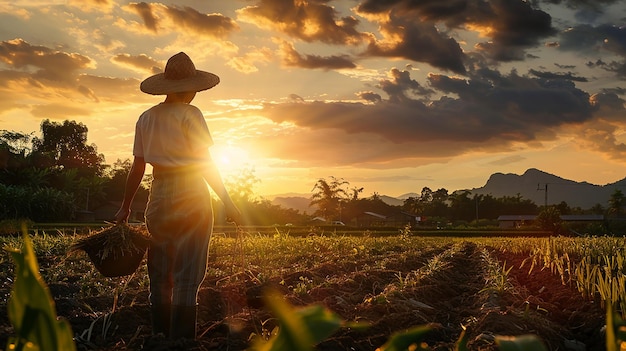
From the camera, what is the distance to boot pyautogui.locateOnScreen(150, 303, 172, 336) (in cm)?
440

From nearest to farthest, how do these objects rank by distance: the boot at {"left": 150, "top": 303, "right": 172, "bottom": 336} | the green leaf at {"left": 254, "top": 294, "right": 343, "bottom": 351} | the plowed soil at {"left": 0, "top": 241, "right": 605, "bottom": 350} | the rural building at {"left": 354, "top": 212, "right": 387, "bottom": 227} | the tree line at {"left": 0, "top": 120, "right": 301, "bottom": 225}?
1. the green leaf at {"left": 254, "top": 294, "right": 343, "bottom": 351}
2. the plowed soil at {"left": 0, "top": 241, "right": 605, "bottom": 350}
3. the boot at {"left": 150, "top": 303, "right": 172, "bottom": 336}
4. the tree line at {"left": 0, "top": 120, "right": 301, "bottom": 225}
5. the rural building at {"left": 354, "top": 212, "right": 387, "bottom": 227}

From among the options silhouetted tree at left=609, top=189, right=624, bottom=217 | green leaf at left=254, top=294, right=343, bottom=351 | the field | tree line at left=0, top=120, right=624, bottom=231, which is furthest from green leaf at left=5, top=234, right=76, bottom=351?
silhouetted tree at left=609, top=189, right=624, bottom=217

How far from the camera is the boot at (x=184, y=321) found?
429 centimetres

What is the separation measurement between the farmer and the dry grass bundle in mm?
91

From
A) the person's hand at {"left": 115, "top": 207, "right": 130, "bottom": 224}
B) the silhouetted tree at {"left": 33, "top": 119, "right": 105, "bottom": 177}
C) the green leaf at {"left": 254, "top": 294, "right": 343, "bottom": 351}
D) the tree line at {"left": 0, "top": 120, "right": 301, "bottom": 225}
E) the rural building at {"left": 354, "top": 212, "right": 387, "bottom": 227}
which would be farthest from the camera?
the rural building at {"left": 354, "top": 212, "right": 387, "bottom": 227}

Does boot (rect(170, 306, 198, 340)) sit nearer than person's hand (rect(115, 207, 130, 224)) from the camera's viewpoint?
Yes

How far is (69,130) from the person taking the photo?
85.3 meters

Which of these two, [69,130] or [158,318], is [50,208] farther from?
[69,130]

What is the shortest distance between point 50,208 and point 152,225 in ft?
119

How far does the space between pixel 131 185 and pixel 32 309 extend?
425 cm

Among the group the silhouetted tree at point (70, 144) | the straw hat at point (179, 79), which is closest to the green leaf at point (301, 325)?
the straw hat at point (179, 79)

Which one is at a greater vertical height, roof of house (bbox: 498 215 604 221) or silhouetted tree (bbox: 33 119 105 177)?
silhouetted tree (bbox: 33 119 105 177)

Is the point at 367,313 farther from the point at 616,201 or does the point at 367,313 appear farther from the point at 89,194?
the point at 616,201

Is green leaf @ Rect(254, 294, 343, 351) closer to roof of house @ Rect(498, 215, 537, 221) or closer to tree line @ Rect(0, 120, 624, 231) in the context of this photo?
tree line @ Rect(0, 120, 624, 231)
